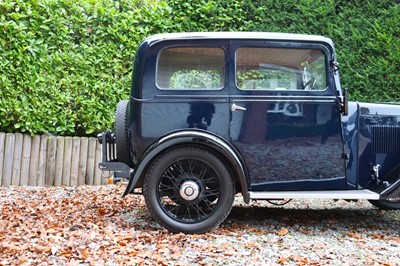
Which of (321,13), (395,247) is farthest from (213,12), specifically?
(395,247)

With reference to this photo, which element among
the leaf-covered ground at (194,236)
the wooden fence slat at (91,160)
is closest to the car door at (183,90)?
the leaf-covered ground at (194,236)

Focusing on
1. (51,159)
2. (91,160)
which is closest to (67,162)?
(51,159)

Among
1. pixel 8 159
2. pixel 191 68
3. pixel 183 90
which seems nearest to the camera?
pixel 183 90

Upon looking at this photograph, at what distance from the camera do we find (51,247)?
12.4 ft

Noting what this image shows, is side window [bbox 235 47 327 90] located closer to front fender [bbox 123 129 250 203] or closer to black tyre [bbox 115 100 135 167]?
front fender [bbox 123 129 250 203]

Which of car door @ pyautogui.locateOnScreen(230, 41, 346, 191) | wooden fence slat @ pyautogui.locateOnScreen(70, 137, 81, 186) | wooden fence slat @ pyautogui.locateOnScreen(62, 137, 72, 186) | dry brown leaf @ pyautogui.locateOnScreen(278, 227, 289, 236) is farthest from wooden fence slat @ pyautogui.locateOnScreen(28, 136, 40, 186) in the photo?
dry brown leaf @ pyautogui.locateOnScreen(278, 227, 289, 236)

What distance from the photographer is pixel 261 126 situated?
14.7 ft

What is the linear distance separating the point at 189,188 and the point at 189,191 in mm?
25

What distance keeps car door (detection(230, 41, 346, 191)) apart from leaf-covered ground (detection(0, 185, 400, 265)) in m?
0.48

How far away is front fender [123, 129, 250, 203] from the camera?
4.38m

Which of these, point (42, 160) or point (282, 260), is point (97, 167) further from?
point (282, 260)

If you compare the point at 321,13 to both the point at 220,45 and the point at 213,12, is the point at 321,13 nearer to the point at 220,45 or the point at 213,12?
the point at 213,12

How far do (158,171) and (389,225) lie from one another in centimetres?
232

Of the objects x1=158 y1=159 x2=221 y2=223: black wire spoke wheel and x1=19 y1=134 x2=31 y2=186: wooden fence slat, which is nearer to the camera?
x1=158 y1=159 x2=221 y2=223: black wire spoke wheel
